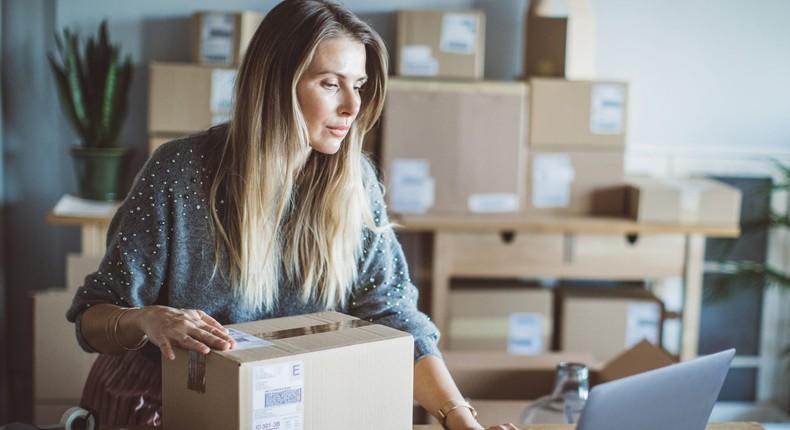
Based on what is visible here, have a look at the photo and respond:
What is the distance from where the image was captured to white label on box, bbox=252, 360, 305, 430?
108 cm

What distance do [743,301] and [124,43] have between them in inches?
103

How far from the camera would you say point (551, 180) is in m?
3.20

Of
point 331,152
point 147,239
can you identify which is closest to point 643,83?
point 331,152

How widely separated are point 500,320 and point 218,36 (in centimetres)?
140

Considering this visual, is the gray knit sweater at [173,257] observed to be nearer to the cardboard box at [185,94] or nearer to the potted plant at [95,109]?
the cardboard box at [185,94]

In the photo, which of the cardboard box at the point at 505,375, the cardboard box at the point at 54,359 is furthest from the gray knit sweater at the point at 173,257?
the cardboard box at the point at 54,359

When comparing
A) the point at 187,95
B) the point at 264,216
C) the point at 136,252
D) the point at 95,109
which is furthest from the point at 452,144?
the point at 136,252

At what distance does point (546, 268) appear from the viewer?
123 inches

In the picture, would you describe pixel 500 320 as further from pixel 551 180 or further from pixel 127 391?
pixel 127 391

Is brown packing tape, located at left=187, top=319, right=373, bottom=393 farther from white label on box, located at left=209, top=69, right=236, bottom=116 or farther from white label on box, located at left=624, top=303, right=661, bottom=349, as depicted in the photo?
white label on box, located at left=624, top=303, right=661, bottom=349

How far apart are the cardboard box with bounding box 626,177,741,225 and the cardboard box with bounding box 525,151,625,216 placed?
143 mm

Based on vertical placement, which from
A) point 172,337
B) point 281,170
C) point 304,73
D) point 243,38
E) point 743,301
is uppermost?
point 243,38

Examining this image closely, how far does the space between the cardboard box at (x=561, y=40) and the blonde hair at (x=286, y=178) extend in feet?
5.62

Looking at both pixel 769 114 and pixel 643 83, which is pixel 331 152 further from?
pixel 769 114
